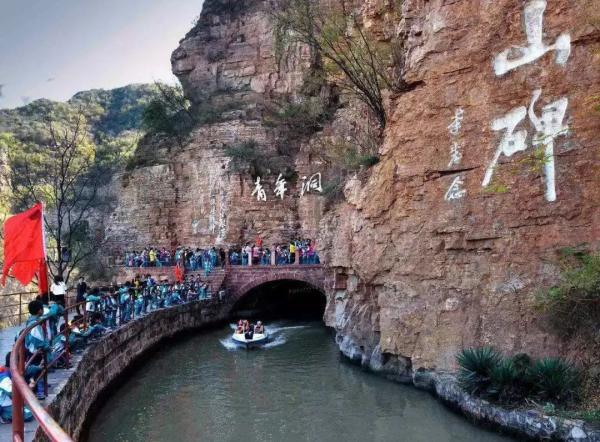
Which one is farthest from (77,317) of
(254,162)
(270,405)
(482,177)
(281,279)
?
(254,162)

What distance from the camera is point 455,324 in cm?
1235

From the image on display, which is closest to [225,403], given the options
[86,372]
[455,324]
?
[86,372]

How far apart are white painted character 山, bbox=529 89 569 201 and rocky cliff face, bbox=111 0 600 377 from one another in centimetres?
2

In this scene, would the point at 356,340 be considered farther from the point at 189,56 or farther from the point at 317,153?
the point at 189,56

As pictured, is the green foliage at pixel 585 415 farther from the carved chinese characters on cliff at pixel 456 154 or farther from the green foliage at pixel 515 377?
the carved chinese characters on cliff at pixel 456 154

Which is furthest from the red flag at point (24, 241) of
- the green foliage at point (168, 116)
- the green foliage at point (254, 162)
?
the green foliage at point (168, 116)

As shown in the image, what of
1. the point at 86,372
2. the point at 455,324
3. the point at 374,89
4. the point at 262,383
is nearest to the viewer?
the point at 86,372

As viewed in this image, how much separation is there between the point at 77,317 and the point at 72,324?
156 centimetres

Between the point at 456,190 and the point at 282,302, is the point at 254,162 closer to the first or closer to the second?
the point at 282,302

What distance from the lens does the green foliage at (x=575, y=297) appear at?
9.64m

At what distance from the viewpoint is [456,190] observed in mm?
12648

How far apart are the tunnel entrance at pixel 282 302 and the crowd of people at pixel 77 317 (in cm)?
294

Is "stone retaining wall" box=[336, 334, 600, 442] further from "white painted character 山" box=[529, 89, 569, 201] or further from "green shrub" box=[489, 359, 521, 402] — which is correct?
"white painted character 山" box=[529, 89, 569, 201]

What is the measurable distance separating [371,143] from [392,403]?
1154 centimetres
